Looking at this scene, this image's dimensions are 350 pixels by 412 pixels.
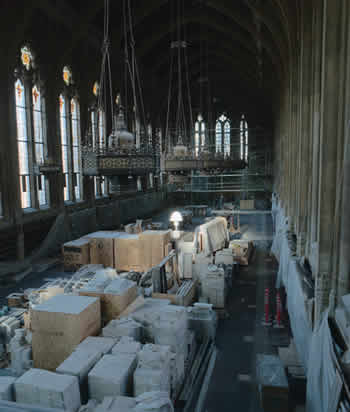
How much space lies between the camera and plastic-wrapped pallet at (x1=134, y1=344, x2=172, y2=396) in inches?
153

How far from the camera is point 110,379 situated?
3797 mm

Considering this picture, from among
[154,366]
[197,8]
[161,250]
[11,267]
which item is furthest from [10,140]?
[197,8]

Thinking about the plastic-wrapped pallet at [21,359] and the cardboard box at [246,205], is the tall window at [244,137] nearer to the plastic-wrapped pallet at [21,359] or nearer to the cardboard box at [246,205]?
the cardboard box at [246,205]

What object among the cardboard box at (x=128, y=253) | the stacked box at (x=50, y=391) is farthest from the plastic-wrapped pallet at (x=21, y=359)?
the cardboard box at (x=128, y=253)

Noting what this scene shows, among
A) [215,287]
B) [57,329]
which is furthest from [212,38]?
[57,329]

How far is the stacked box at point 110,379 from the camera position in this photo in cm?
381

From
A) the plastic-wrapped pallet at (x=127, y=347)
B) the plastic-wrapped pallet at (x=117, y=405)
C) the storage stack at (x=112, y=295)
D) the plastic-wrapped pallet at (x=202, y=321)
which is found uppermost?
the storage stack at (x=112, y=295)

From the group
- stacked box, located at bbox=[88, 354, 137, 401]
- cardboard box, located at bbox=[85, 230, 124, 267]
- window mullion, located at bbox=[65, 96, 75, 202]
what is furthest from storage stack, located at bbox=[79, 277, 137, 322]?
window mullion, located at bbox=[65, 96, 75, 202]

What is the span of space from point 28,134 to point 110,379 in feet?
39.3

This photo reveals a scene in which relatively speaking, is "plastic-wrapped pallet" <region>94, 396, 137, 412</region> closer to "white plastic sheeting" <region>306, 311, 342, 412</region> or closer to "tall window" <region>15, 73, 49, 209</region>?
"white plastic sheeting" <region>306, 311, 342, 412</region>

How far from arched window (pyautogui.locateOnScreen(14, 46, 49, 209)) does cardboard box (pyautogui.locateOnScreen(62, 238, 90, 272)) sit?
326cm

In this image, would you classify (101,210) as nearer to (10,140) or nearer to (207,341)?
(10,140)

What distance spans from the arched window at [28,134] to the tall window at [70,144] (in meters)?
1.77

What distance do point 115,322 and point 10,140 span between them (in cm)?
957
